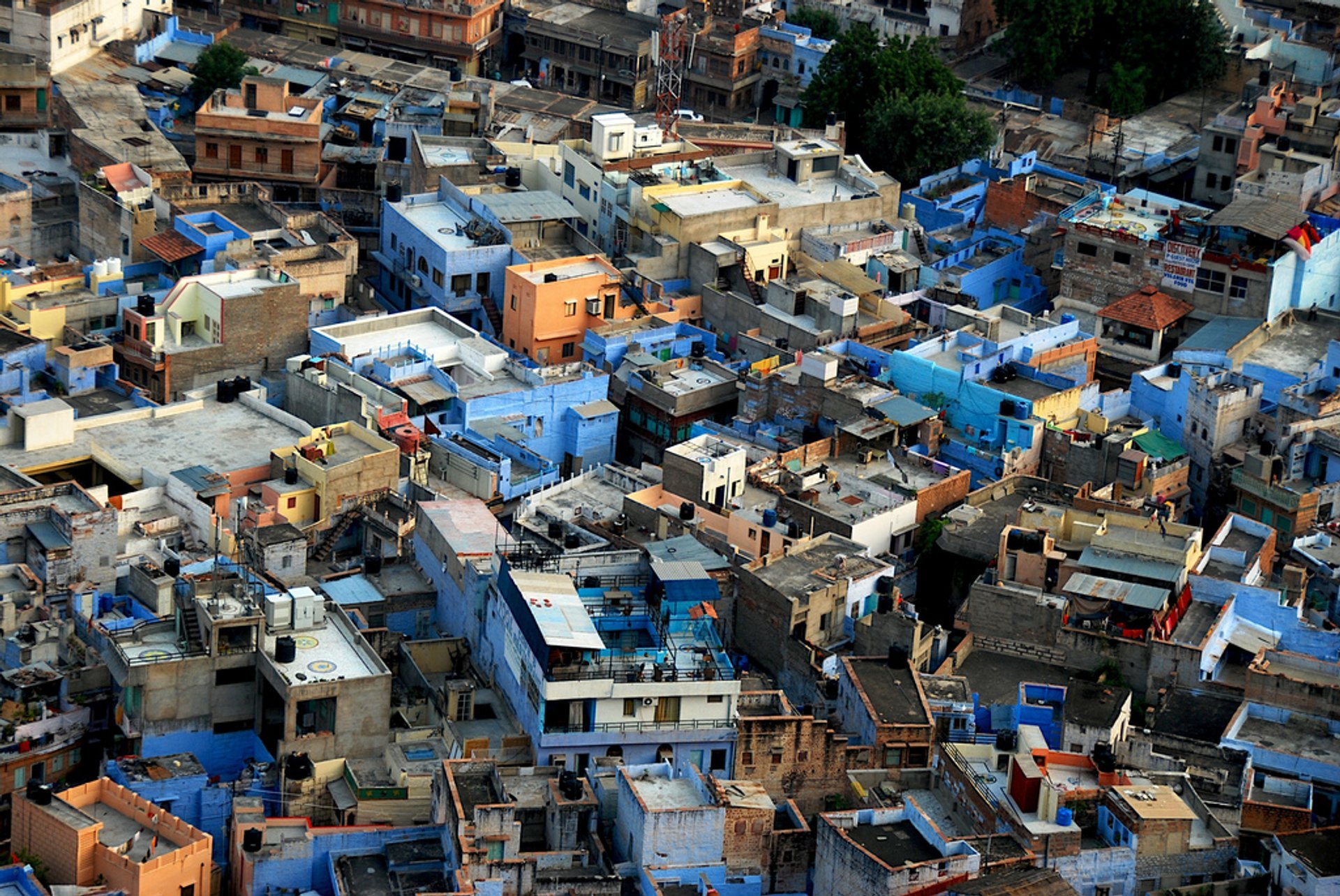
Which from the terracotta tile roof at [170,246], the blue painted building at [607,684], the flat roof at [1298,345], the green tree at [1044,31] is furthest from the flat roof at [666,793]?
the green tree at [1044,31]

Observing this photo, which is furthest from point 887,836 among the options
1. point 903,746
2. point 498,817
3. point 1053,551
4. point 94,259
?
point 94,259

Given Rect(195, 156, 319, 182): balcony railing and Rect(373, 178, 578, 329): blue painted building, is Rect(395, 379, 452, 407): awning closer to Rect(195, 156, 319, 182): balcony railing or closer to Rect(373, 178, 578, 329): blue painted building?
Rect(373, 178, 578, 329): blue painted building

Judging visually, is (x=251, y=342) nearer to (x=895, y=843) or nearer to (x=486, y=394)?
(x=486, y=394)

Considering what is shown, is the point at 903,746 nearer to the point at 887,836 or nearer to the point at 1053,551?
the point at 887,836

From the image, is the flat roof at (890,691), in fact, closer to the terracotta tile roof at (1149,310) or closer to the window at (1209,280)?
the terracotta tile roof at (1149,310)

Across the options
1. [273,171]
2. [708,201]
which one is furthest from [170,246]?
[708,201]

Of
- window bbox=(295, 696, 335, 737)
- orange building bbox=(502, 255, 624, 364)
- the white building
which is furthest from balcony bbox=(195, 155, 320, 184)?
window bbox=(295, 696, 335, 737)
